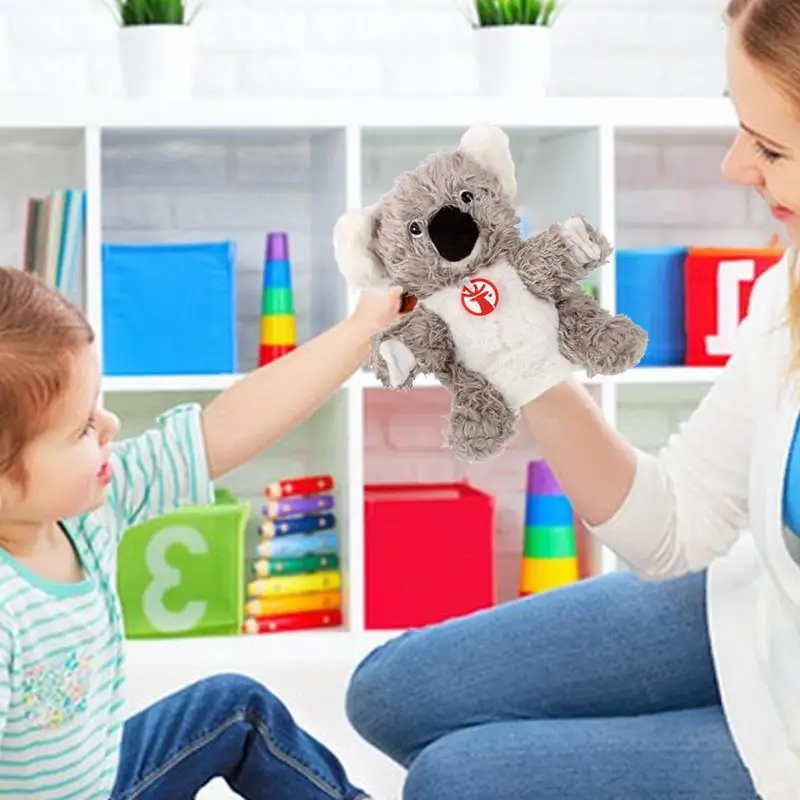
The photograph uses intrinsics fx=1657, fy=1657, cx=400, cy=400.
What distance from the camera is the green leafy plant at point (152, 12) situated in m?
2.53

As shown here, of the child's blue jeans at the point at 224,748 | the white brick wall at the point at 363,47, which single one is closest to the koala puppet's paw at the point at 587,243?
the child's blue jeans at the point at 224,748

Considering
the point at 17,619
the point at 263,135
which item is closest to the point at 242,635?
the point at 263,135

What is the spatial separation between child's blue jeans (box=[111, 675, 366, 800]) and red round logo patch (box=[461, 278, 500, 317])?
0.46m

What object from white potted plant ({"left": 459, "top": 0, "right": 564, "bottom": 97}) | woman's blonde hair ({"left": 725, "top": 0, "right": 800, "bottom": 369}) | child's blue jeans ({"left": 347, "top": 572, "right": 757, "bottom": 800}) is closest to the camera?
woman's blonde hair ({"left": 725, "top": 0, "right": 800, "bottom": 369})

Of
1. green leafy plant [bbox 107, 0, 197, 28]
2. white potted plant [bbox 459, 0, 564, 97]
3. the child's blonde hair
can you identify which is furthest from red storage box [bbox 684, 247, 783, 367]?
the child's blonde hair

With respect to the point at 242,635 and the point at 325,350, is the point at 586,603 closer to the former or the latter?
the point at 325,350

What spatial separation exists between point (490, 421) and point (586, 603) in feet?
1.32

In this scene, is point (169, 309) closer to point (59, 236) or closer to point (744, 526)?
point (59, 236)

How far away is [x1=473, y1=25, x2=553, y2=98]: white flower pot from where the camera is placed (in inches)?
101

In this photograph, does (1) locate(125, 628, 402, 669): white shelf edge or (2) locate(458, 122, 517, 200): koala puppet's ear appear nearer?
(2) locate(458, 122, 517, 200): koala puppet's ear

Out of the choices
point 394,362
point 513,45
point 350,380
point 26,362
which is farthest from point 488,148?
point 513,45

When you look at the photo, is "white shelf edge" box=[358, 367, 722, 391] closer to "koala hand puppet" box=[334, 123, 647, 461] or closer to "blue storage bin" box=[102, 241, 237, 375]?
"blue storage bin" box=[102, 241, 237, 375]

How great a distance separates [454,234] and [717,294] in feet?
4.39

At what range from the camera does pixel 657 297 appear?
2660 mm
